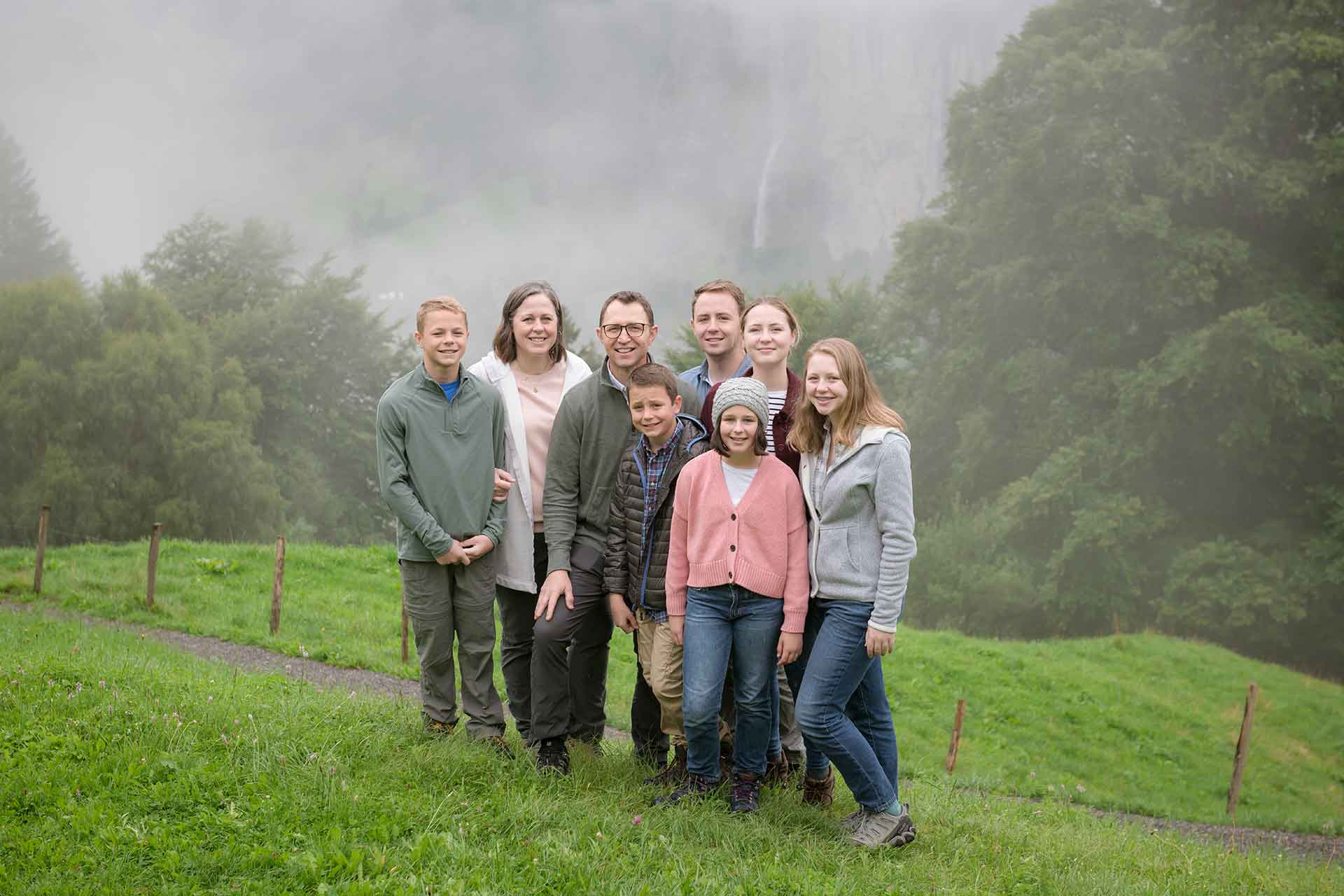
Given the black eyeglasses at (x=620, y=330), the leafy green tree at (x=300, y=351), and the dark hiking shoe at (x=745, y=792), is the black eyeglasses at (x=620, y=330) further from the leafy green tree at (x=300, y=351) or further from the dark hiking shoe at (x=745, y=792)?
the leafy green tree at (x=300, y=351)

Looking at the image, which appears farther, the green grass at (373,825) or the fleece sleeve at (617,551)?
the fleece sleeve at (617,551)

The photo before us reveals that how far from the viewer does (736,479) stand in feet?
14.5

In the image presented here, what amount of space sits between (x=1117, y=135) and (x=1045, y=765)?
14984mm

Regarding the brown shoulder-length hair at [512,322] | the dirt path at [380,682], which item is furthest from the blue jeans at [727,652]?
the dirt path at [380,682]

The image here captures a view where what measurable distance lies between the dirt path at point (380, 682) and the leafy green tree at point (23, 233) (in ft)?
148

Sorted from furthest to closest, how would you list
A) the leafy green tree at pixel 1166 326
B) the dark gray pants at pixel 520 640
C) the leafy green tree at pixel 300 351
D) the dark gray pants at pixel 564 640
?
the leafy green tree at pixel 300 351 < the leafy green tree at pixel 1166 326 < the dark gray pants at pixel 520 640 < the dark gray pants at pixel 564 640

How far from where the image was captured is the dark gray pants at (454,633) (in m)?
4.89

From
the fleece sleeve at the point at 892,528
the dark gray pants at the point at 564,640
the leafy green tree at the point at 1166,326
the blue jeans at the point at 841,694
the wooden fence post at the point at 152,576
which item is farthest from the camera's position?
the leafy green tree at the point at 1166,326

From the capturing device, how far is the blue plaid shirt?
459cm

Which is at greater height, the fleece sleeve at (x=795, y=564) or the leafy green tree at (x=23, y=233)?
the leafy green tree at (x=23, y=233)

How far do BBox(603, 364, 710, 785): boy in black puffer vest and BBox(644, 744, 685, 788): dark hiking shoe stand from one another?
0.23 metres

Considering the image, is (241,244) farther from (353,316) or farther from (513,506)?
(513,506)

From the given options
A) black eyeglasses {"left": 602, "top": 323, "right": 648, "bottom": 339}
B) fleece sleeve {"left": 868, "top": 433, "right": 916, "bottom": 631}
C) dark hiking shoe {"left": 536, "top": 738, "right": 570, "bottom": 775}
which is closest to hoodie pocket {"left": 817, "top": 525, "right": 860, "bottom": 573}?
fleece sleeve {"left": 868, "top": 433, "right": 916, "bottom": 631}

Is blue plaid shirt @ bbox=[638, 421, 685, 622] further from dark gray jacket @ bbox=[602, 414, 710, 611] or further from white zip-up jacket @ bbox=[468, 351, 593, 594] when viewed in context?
white zip-up jacket @ bbox=[468, 351, 593, 594]
